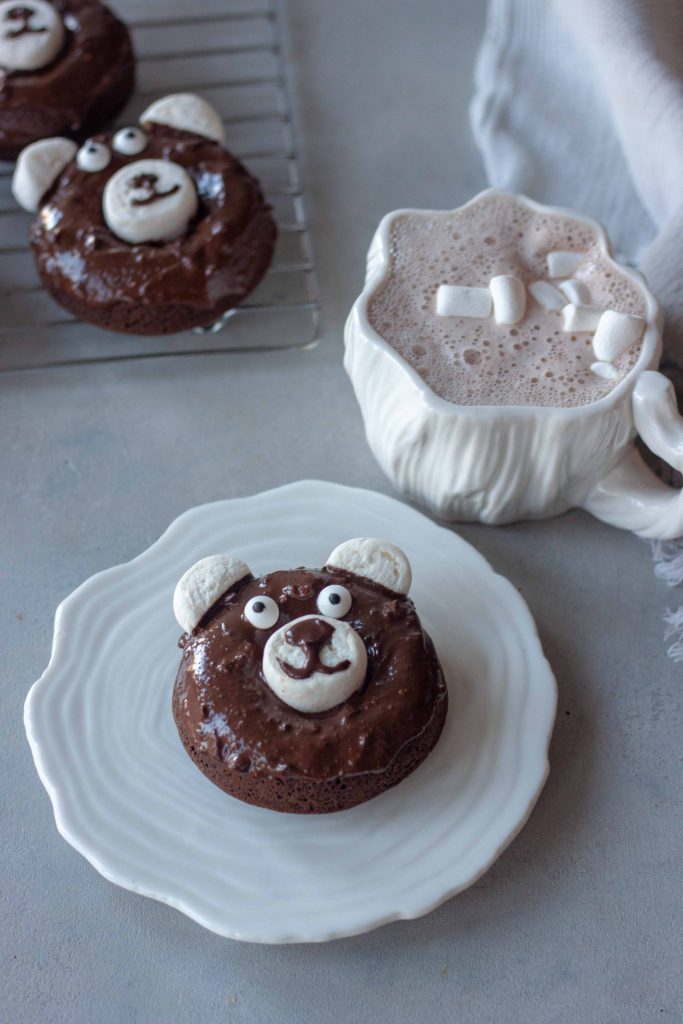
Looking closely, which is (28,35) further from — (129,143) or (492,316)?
(492,316)

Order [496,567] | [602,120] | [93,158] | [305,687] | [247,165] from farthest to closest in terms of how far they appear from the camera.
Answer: [247,165], [602,120], [93,158], [496,567], [305,687]

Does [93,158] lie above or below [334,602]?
above

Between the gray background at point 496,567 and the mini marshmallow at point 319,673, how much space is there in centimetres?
26

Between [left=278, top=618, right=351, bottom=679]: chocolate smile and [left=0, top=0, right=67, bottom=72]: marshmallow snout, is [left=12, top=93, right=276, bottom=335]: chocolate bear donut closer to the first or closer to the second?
[left=0, top=0, right=67, bottom=72]: marshmallow snout

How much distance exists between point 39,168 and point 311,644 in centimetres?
86

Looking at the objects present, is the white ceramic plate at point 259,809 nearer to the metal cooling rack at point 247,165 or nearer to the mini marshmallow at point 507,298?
the mini marshmallow at point 507,298

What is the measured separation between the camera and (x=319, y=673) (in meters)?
1.00

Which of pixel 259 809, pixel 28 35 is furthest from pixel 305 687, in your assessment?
pixel 28 35

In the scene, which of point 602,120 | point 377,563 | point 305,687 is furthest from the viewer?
point 602,120

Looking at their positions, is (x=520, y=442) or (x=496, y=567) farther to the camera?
(x=496, y=567)

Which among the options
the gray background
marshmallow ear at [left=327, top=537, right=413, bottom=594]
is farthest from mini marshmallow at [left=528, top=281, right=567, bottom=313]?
marshmallow ear at [left=327, top=537, right=413, bottom=594]

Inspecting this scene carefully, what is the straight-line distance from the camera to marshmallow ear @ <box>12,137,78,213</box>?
4.78 ft

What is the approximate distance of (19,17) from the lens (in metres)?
1.58

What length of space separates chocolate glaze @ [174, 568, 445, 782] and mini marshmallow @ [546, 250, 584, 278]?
1.63ft
